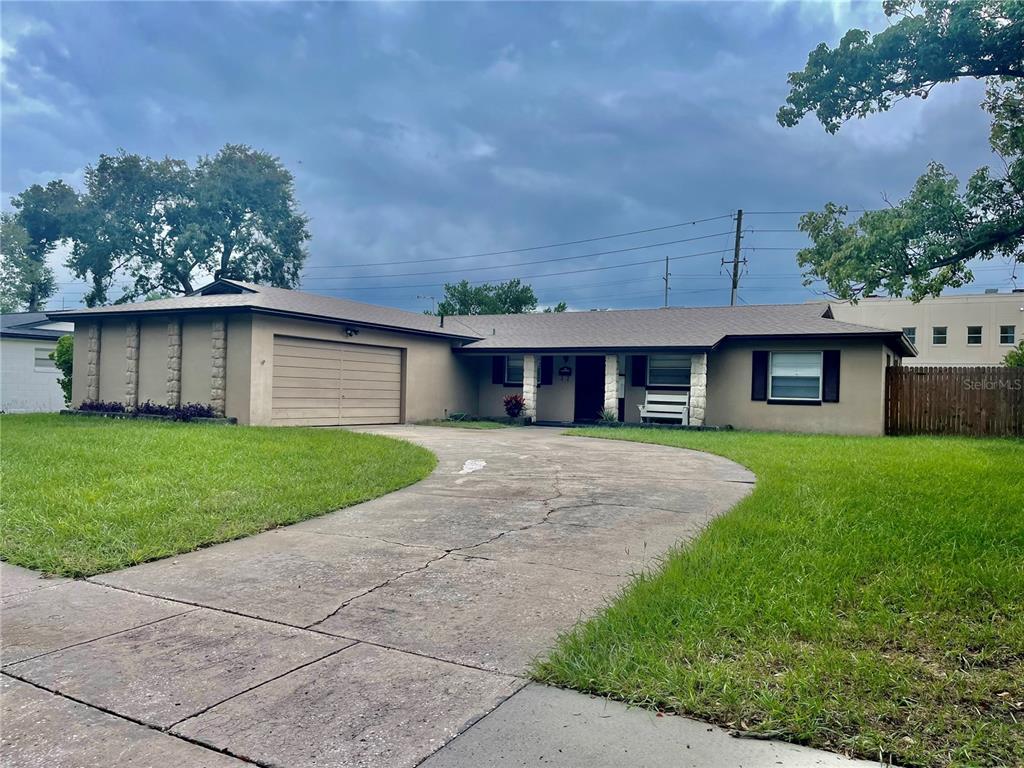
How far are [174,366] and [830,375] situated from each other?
16.3 m

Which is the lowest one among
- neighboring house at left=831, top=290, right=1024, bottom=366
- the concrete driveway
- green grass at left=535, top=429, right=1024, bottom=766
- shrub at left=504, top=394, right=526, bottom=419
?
the concrete driveway

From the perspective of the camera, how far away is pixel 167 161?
38250 millimetres

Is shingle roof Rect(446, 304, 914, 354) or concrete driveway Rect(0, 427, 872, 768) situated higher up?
shingle roof Rect(446, 304, 914, 354)

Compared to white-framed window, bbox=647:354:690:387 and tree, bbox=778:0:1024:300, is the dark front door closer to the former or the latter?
white-framed window, bbox=647:354:690:387

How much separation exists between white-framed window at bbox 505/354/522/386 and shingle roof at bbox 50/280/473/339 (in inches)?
60.5

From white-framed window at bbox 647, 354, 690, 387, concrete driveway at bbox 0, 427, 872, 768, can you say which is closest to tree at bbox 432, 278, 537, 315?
white-framed window at bbox 647, 354, 690, 387

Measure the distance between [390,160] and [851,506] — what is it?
26.6 m

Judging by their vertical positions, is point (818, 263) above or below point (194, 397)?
above

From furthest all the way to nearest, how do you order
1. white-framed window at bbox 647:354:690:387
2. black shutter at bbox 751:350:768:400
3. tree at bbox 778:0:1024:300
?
1. white-framed window at bbox 647:354:690:387
2. black shutter at bbox 751:350:768:400
3. tree at bbox 778:0:1024:300

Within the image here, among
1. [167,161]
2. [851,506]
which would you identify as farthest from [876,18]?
[167,161]

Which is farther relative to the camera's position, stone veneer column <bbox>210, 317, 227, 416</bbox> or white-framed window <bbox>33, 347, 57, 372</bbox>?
white-framed window <bbox>33, 347, 57, 372</bbox>

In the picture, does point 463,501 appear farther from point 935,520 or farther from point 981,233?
point 981,233

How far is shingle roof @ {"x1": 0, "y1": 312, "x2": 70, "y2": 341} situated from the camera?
73.2 ft

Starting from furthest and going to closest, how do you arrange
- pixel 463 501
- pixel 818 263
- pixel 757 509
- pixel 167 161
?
pixel 167 161
pixel 818 263
pixel 463 501
pixel 757 509
